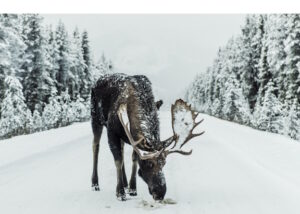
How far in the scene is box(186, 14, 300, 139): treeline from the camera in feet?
107

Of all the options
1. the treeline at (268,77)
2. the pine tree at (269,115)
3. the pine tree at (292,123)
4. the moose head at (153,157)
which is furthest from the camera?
the pine tree at (269,115)

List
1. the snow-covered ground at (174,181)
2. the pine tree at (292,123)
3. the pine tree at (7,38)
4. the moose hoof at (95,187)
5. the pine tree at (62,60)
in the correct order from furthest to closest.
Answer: the pine tree at (62,60) < the pine tree at (292,123) < the pine tree at (7,38) < the moose hoof at (95,187) < the snow-covered ground at (174,181)

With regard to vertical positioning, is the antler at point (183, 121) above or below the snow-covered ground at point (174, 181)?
above

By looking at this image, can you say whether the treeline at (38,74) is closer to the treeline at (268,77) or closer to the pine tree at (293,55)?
the treeline at (268,77)

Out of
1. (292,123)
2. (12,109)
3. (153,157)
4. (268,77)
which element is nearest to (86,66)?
(268,77)

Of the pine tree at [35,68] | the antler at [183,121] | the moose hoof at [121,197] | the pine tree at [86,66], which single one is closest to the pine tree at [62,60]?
the pine tree at [86,66]

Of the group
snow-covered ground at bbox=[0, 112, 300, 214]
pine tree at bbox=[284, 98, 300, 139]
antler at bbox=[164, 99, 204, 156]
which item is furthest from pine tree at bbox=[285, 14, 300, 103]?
antler at bbox=[164, 99, 204, 156]

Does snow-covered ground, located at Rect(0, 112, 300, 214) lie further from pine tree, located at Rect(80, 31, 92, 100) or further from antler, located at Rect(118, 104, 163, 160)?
pine tree, located at Rect(80, 31, 92, 100)

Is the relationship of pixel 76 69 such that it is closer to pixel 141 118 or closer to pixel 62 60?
pixel 62 60

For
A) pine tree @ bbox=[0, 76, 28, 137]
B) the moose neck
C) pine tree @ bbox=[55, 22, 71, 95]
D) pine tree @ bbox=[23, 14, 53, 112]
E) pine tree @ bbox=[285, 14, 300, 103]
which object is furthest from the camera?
pine tree @ bbox=[55, 22, 71, 95]

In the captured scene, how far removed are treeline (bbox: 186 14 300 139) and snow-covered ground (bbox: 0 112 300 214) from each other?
18682 mm

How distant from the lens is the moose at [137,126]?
19.7ft

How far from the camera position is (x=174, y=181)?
8266mm

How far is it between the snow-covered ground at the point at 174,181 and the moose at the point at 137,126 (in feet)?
1.54
